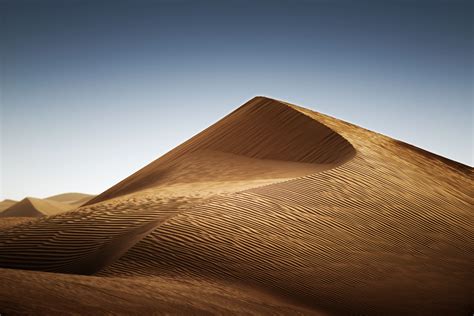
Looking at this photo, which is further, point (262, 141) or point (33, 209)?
point (33, 209)

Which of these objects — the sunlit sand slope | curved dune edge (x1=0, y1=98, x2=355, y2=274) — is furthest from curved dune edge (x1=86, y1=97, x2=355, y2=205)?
the sunlit sand slope

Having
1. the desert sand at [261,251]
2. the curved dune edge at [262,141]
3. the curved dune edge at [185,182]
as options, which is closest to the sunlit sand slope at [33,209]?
the curved dune edge at [262,141]

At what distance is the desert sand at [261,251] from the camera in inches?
317

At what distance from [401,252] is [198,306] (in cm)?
636

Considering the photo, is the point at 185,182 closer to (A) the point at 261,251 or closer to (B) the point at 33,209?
(A) the point at 261,251

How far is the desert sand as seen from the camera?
8.06 meters

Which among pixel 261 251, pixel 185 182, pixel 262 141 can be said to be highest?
pixel 262 141

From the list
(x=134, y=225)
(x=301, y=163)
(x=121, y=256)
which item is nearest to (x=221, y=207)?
(x=134, y=225)

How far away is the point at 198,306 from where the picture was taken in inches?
309

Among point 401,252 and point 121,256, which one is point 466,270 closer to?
point 401,252

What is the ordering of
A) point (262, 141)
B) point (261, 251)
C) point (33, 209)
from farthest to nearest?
point (33, 209) → point (262, 141) → point (261, 251)

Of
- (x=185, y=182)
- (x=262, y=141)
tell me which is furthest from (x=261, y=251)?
(x=262, y=141)

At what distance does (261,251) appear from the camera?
1074 cm

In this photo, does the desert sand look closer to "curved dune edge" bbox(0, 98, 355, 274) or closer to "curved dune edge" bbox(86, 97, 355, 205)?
"curved dune edge" bbox(0, 98, 355, 274)
